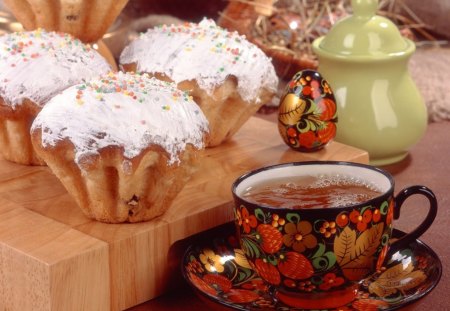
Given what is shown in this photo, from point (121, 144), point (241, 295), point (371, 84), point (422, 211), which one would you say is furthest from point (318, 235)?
point (371, 84)

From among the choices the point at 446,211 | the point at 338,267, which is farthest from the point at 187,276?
the point at 446,211

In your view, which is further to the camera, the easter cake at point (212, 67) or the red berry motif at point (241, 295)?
the easter cake at point (212, 67)

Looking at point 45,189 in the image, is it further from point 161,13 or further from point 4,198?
point 161,13

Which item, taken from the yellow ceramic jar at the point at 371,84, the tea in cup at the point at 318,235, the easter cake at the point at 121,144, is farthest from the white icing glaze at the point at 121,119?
the yellow ceramic jar at the point at 371,84

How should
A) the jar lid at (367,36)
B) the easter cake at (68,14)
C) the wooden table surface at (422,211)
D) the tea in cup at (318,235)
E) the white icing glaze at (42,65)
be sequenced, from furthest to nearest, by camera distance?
the jar lid at (367,36) < the easter cake at (68,14) < the white icing glaze at (42,65) < the wooden table surface at (422,211) < the tea in cup at (318,235)

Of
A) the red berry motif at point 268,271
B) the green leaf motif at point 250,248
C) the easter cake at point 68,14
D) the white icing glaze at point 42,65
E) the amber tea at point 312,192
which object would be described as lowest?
the red berry motif at point 268,271

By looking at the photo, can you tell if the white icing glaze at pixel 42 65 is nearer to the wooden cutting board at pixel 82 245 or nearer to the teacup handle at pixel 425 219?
the wooden cutting board at pixel 82 245
